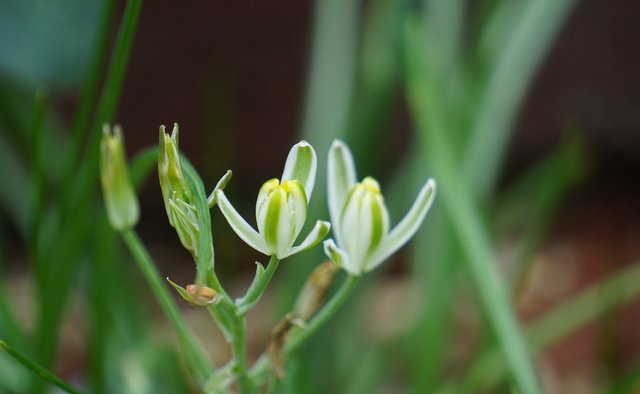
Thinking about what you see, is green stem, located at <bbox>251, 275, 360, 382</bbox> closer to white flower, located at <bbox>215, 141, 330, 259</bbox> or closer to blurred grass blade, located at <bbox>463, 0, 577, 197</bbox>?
white flower, located at <bbox>215, 141, 330, 259</bbox>

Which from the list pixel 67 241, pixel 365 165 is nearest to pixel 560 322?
pixel 365 165

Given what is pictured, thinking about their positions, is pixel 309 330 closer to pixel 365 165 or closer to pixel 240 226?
pixel 240 226

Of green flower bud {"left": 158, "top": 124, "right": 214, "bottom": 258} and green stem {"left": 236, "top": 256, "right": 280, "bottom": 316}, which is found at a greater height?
green flower bud {"left": 158, "top": 124, "right": 214, "bottom": 258}

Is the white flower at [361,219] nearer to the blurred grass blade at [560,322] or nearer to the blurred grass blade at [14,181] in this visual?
the blurred grass blade at [560,322]

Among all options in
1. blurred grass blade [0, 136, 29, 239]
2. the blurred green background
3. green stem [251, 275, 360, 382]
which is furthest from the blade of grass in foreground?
blurred grass blade [0, 136, 29, 239]

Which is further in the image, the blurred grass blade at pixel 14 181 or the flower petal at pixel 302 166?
the blurred grass blade at pixel 14 181

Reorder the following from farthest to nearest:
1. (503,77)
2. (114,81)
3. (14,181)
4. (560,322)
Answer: (14,181) < (560,322) < (503,77) < (114,81)

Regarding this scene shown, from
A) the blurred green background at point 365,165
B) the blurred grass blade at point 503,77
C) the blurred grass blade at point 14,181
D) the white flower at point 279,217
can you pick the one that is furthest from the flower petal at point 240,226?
the blurred grass blade at point 14,181
